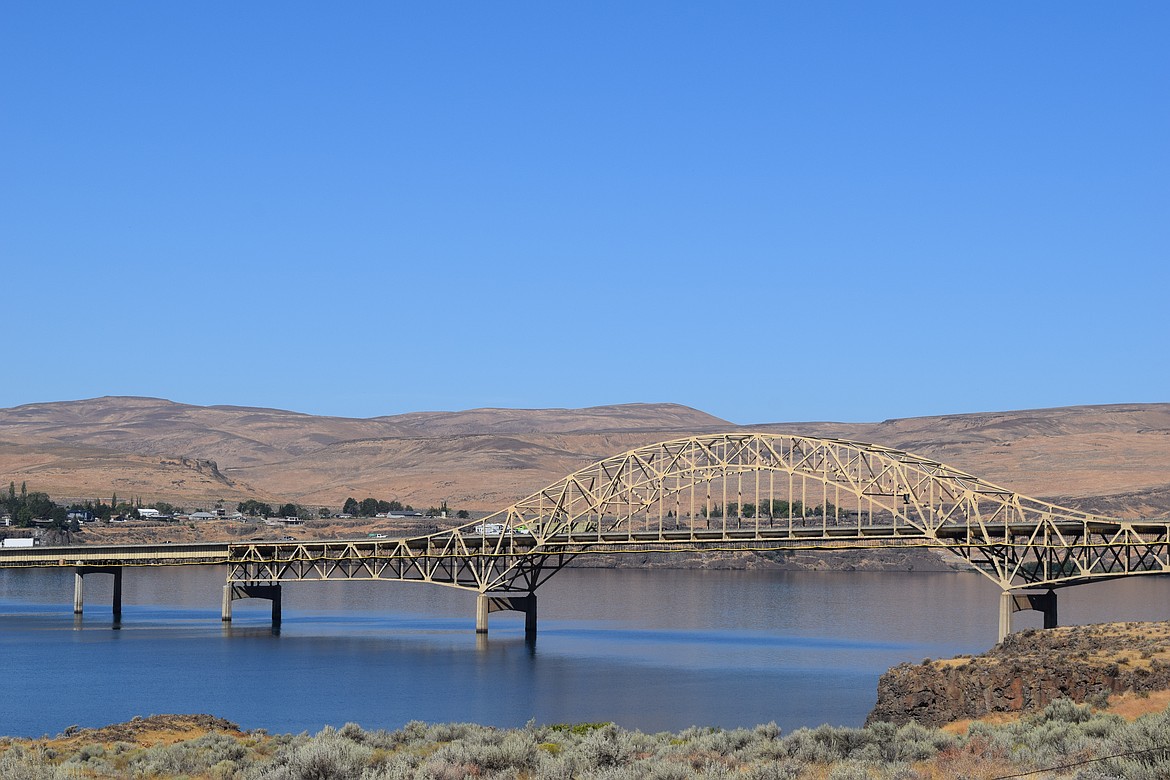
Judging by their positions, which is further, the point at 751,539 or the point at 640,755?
the point at 751,539

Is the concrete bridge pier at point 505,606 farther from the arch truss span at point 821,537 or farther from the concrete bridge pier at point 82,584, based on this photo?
the concrete bridge pier at point 82,584

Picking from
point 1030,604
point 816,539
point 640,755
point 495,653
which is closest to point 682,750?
point 640,755

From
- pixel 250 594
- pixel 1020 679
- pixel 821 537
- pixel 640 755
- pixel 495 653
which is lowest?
pixel 495 653

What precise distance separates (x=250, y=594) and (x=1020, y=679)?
72734 mm

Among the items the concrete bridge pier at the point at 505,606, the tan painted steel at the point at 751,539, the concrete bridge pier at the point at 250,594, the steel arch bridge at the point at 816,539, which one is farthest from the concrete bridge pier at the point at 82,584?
the concrete bridge pier at the point at 505,606

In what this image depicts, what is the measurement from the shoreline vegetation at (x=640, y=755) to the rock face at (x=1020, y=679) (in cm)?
840

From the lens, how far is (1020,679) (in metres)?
49.2

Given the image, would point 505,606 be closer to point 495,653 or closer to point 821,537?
point 495,653

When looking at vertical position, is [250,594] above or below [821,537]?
below

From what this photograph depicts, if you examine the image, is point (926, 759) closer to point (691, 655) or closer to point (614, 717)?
point (614, 717)

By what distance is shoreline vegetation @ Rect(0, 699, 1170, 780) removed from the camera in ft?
83.7

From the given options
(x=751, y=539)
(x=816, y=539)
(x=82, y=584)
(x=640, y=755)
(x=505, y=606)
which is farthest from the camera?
(x=82, y=584)

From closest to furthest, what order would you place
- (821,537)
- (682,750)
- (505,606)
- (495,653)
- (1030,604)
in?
(682,750), (1030,604), (495,653), (821,537), (505,606)

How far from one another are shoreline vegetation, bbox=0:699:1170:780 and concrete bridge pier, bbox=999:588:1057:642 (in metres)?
45.8
